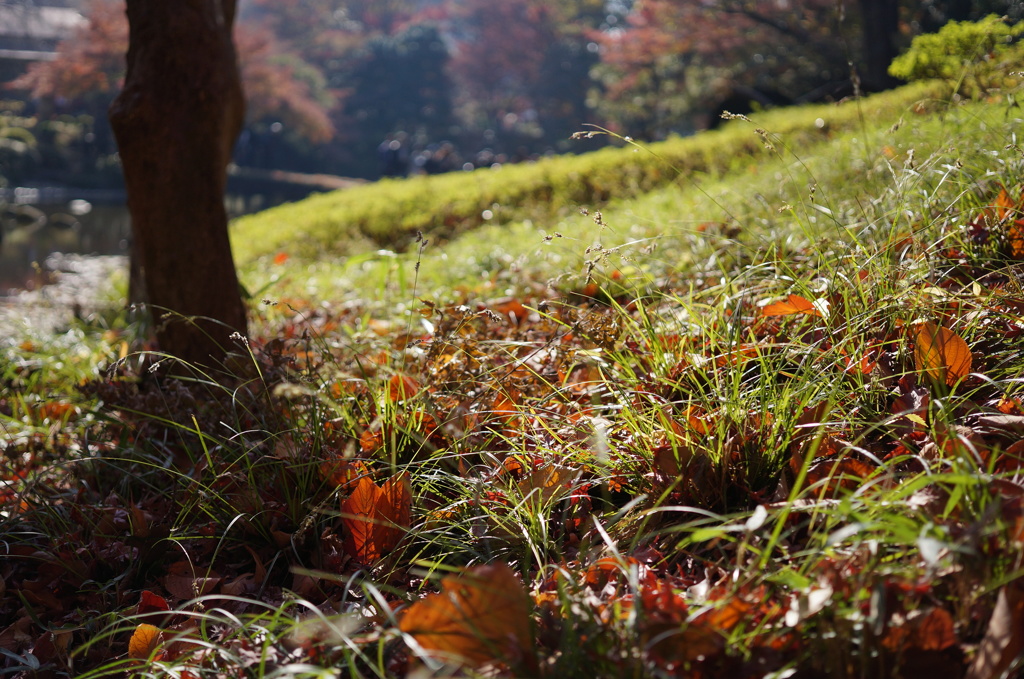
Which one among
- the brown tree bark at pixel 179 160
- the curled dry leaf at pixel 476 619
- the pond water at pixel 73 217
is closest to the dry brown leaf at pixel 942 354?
the curled dry leaf at pixel 476 619

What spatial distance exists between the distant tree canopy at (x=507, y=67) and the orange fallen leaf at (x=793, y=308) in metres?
9.98

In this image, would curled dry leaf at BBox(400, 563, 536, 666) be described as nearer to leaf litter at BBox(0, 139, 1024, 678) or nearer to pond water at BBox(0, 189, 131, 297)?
leaf litter at BBox(0, 139, 1024, 678)

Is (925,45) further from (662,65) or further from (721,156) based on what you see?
(662,65)

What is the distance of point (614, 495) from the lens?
1453mm

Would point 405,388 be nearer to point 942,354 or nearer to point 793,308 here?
point 793,308

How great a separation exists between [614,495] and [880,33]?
1371cm

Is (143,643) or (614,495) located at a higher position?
(614,495)

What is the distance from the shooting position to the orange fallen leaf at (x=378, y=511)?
55.6 inches

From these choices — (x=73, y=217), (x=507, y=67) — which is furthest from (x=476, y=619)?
(x=507, y=67)

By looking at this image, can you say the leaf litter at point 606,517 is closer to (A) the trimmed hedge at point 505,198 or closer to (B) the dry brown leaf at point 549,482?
(B) the dry brown leaf at point 549,482

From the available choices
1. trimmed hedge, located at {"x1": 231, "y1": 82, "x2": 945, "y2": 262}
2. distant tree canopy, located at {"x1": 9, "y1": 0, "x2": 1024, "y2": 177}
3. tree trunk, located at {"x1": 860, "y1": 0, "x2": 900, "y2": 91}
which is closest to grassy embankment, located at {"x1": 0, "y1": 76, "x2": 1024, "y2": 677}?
trimmed hedge, located at {"x1": 231, "y1": 82, "x2": 945, "y2": 262}

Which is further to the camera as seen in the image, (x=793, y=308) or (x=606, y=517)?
(x=793, y=308)

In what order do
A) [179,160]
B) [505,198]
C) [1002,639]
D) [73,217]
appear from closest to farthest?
[1002,639], [179,160], [505,198], [73,217]

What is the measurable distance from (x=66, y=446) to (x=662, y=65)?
867 inches
